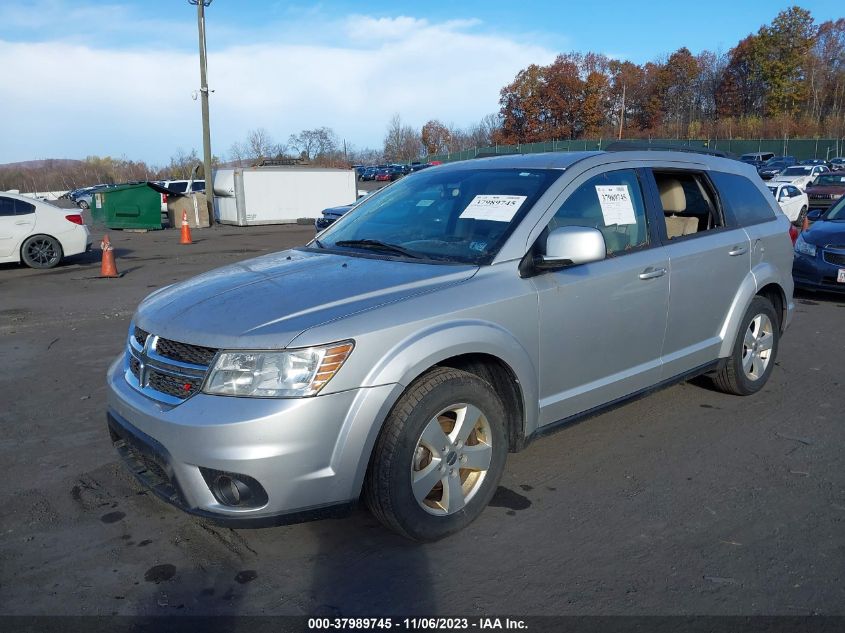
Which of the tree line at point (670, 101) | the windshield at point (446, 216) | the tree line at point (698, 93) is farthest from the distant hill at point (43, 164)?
the windshield at point (446, 216)

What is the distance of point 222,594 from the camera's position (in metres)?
2.98

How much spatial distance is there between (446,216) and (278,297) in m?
1.30

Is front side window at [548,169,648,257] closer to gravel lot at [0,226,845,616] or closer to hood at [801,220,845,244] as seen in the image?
gravel lot at [0,226,845,616]

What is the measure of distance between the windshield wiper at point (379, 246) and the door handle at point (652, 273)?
54.1 inches

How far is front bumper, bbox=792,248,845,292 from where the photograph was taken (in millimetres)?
9000

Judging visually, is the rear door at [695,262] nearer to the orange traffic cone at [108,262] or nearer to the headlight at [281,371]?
the headlight at [281,371]

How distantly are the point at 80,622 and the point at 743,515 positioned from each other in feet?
10.1

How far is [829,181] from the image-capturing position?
27.4 metres

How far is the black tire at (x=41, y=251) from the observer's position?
13.4 m

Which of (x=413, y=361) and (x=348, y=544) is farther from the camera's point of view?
(x=348, y=544)

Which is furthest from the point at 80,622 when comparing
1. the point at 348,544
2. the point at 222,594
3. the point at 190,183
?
the point at 190,183

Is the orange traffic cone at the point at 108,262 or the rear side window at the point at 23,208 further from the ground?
the rear side window at the point at 23,208

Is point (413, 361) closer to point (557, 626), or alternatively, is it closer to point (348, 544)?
point (348, 544)

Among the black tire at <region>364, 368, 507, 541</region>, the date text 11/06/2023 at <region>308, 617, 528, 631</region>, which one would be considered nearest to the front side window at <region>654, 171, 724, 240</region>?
the black tire at <region>364, 368, 507, 541</region>
